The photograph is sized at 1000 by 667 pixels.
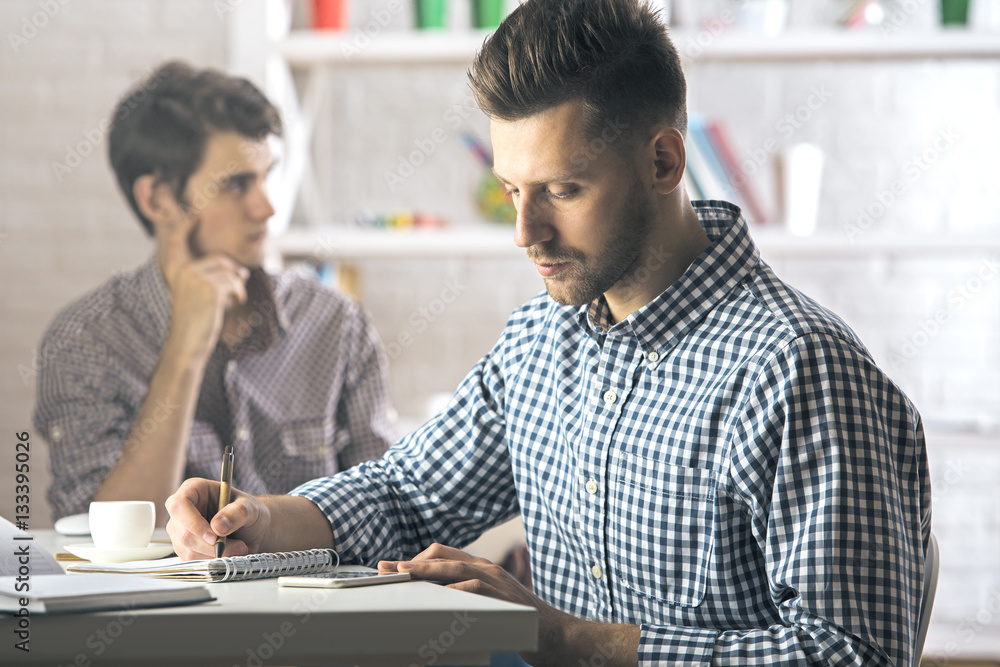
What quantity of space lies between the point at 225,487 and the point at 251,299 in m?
1.23

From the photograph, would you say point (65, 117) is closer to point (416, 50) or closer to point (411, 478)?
point (416, 50)

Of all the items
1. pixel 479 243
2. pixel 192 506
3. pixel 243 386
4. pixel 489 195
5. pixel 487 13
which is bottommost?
pixel 243 386

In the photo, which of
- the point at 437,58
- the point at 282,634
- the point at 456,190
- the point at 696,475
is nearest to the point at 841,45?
the point at 437,58

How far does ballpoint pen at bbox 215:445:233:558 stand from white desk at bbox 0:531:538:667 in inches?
11.1

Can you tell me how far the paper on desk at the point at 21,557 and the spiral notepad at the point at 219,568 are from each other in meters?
0.07

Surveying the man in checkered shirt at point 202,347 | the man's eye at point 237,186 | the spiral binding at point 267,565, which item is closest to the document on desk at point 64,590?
the spiral binding at point 267,565

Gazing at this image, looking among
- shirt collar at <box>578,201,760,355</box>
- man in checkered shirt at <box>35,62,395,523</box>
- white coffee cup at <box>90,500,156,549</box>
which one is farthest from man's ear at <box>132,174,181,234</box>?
shirt collar at <box>578,201,760,355</box>

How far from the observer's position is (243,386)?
84.1 inches

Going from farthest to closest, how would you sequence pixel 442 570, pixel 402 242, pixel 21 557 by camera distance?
1. pixel 402 242
2. pixel 442 570
3. pixel 21 557

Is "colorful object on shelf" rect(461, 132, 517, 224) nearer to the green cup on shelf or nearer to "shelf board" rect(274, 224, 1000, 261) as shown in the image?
"shelf board" rect(274, 224, 1000, 261)

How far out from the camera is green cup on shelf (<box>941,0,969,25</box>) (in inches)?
89.5

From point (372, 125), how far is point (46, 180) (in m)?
0.88

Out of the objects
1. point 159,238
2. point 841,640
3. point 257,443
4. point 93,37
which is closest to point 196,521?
point 841,640

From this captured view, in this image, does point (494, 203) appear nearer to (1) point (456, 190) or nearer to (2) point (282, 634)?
(1) point (456, 190)
